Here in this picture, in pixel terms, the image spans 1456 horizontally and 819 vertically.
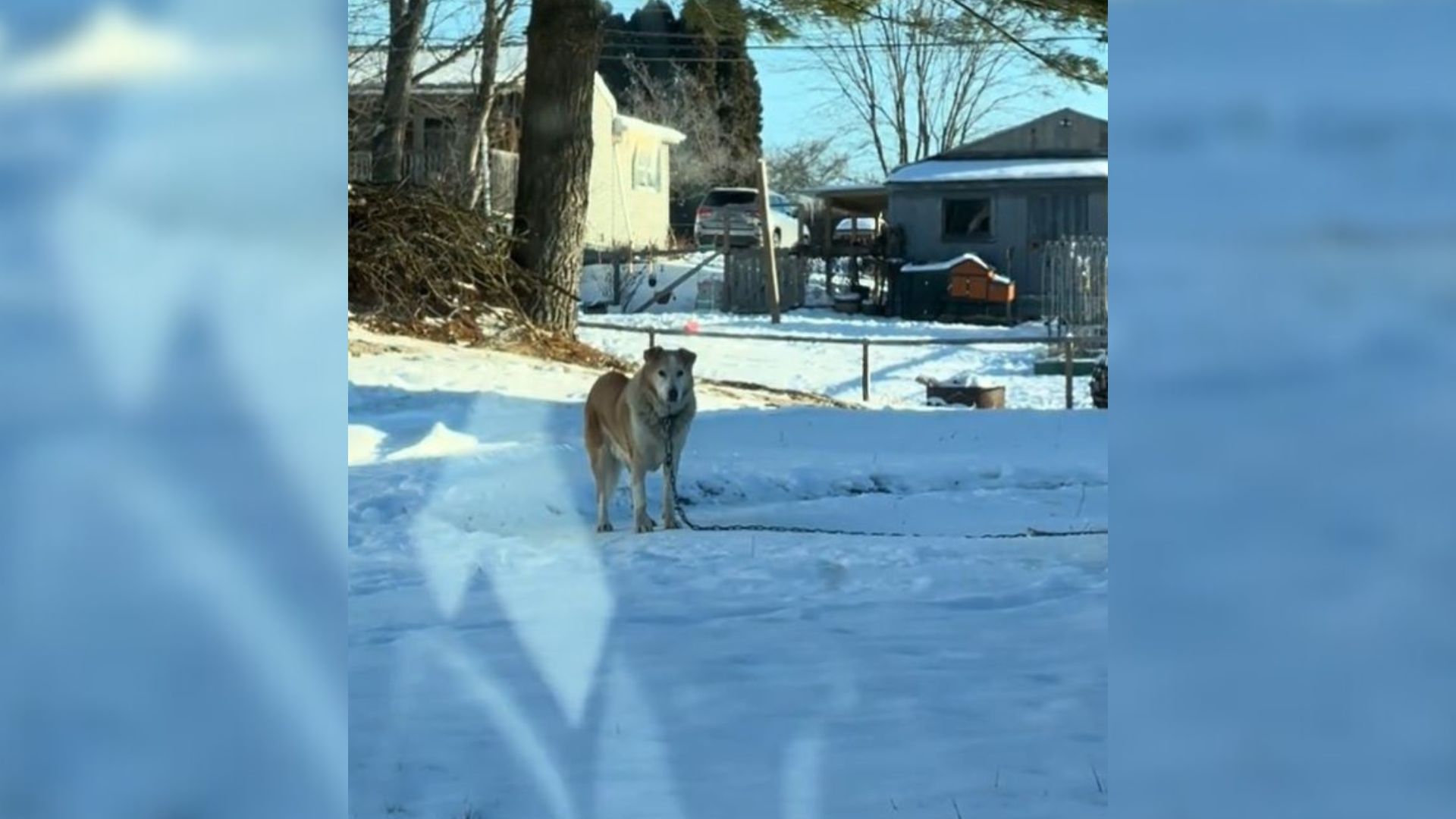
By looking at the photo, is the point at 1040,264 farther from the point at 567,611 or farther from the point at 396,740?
the point at 396,740

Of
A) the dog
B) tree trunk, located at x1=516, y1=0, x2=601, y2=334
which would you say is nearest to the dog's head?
the dog

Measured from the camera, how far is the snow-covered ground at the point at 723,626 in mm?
3492

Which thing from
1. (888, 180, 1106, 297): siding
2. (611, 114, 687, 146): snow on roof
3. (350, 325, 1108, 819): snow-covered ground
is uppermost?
(611, 114, 687, 146): snow on roof

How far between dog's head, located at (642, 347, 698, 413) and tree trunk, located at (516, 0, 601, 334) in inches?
161

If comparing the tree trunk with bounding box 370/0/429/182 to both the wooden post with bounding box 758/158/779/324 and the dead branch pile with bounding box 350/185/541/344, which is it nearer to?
the wooden post with bounding box 758/158/779/324

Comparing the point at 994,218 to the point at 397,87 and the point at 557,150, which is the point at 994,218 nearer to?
the point at 397,87

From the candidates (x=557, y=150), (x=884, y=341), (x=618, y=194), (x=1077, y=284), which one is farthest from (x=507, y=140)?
(x=884, y=341)

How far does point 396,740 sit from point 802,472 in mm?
5119

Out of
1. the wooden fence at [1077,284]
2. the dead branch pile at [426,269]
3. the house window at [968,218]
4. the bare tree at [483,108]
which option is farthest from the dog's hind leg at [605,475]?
the house window at [968,218]

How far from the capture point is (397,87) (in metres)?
16.2

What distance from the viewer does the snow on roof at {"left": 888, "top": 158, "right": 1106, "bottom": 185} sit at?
67.9 ft

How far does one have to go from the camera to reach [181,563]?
2363mm

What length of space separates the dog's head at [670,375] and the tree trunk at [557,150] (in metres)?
4.08

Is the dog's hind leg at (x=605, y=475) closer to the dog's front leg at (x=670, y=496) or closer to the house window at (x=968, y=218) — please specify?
the dog's front leg at (x=670, y=496)
